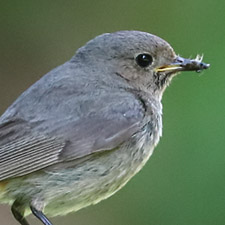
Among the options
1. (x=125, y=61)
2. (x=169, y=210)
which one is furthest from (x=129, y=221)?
(x=125, y=61)

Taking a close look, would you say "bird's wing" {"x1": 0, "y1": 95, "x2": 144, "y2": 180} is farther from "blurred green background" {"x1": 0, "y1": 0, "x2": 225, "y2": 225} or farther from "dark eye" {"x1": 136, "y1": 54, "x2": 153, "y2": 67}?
"blurred green background" {"x1": 0, "y1": 0, "x2": 225, "y2": 225}

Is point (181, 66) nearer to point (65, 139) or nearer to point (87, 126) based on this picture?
point (87, 126)

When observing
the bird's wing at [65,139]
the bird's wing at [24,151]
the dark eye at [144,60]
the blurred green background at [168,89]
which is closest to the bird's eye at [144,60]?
the dark eye at [144,60]

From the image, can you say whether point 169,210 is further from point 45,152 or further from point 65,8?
point 65,8

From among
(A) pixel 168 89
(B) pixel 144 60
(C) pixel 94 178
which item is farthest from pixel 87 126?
(A) pixel 168 89

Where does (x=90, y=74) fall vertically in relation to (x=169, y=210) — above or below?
above

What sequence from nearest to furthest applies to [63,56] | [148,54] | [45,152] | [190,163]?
[45,152] < [148,54] < [190,163] < [63,56]

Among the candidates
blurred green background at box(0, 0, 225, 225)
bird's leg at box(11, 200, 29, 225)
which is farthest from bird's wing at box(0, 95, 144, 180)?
blurred green background at box(0, 0, 225, 225)
